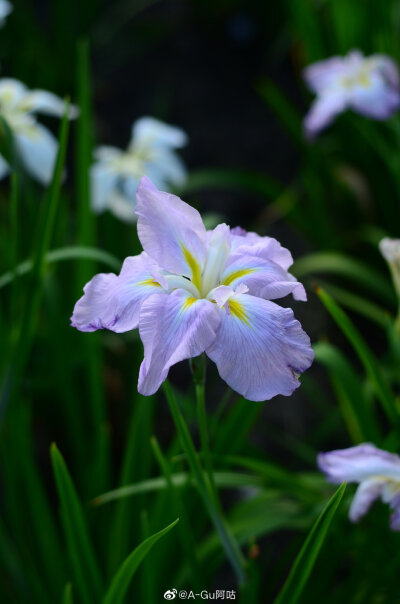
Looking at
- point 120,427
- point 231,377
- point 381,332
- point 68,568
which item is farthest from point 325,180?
point 231,377

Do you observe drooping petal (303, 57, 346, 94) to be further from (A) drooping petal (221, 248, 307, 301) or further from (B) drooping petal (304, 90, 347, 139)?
(A) drooping petal (221, 248, 307, 301)

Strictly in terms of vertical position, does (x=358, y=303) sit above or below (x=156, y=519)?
above

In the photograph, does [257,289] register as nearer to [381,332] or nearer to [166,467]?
[166,467]

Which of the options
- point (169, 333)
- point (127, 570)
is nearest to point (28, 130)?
point (169, 333)

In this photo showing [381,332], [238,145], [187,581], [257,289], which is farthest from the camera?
[238,145]

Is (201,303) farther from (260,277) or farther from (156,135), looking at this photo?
(156,135)
